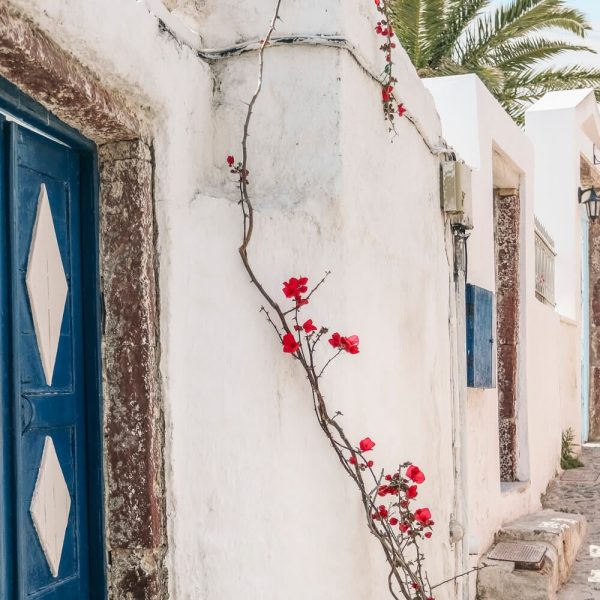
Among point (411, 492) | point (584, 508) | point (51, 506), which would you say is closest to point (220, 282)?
point (51, 506)

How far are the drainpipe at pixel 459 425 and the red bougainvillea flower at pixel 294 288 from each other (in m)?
1.83

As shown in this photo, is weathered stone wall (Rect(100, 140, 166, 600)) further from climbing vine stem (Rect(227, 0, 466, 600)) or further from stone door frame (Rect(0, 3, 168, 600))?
climbing vine stem (Rect(227, 0, 466, 600))

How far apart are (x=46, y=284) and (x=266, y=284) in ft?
2.47

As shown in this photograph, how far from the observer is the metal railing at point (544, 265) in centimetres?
814

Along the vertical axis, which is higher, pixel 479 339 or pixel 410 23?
pixel 410 23

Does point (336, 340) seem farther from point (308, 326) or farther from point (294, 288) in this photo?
point (294, 288)

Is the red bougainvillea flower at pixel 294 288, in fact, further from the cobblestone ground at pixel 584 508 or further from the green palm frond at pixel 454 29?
the green palm frond at pixel 454 29

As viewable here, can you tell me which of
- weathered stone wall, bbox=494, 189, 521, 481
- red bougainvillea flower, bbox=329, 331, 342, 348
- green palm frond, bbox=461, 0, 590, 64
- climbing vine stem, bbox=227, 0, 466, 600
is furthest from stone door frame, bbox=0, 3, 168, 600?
green palm frond, bbox=461, 0, 590, 64

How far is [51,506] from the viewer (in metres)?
2.59

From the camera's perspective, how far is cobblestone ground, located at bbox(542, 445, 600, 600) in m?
5.50

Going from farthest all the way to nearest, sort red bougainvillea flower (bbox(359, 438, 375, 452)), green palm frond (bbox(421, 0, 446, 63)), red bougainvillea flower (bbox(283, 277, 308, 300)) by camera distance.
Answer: green palm frond (bbox(421, 0, 446, 63)) < red bougainvillea flower (bbox(359, 438, 375, 452)) < red bougainvillea flower (bbox(283, 277, 308, 300))

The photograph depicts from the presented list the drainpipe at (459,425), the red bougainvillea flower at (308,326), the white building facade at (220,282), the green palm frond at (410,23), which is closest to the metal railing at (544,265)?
the drainpipe at (459,425)

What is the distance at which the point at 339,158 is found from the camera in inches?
126

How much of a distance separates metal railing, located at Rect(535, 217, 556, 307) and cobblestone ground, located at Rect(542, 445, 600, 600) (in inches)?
61.0
